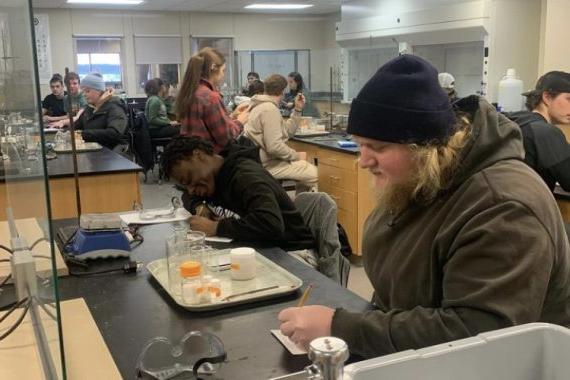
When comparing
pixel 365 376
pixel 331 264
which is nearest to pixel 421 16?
pixel 331 264

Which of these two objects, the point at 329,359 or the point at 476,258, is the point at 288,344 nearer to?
the point at 476,258

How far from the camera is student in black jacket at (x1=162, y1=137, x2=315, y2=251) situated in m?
2.22

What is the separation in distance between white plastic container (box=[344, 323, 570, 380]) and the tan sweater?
365 cm

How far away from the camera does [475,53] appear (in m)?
5.10

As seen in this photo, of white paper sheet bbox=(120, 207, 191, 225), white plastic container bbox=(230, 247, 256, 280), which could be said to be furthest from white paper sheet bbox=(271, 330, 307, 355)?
white paper sheet bbox=(120, 207, 191, 225)

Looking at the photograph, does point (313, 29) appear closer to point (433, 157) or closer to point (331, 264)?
point (331, 264)

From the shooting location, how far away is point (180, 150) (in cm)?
230

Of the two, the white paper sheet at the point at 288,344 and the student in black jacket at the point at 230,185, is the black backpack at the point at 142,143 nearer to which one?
the student in black jacket at the point at 230,185

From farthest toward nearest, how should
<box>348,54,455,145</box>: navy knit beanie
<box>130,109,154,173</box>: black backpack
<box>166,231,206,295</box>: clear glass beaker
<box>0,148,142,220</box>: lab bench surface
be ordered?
<box>130,109,154,173</box>: black backpack → <box>0,148,142,220</box>: lab bench surface → <box>166,231,206,295</box>: clear glass beaker → <box>348,54,455,145</box>: navy knit beanie

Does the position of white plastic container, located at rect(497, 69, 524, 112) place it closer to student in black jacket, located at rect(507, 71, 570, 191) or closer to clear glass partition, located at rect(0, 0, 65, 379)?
student in black jacket, located at rect(507, 71, 570, 191)

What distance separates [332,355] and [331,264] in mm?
1622

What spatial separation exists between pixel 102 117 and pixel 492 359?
470 centimetres

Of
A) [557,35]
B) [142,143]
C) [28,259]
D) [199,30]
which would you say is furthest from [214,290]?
[199,30]

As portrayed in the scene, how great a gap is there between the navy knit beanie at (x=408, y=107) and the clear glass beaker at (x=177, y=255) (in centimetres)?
74
